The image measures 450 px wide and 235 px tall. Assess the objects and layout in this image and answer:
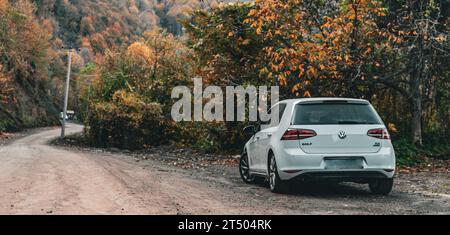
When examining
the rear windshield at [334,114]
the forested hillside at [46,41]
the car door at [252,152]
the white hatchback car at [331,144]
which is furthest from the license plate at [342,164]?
the forested hillside at [46,41]

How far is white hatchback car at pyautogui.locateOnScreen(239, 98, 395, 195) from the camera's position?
898cm

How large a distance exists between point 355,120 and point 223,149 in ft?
51.6

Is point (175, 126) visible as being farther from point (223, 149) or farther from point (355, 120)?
point (355, 120)

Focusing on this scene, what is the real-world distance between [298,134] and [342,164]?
89 centimetres

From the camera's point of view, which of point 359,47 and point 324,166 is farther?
point 359,47

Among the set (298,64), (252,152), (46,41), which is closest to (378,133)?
(252,152)

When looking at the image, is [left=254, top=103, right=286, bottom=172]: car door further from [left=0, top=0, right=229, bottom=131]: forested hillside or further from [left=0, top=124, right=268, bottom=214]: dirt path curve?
[left=0, top=0, right=229, bottom=131]: forested hillside

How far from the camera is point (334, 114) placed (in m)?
9.34

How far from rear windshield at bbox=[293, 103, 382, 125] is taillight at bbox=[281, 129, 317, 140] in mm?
175

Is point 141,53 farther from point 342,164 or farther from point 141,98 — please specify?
point 342,164

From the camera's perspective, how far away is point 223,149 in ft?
81.4

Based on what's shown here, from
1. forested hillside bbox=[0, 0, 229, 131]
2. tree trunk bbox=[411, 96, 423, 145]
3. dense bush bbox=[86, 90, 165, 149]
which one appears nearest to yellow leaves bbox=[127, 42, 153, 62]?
forested hillside bbox=[0, 0, 229, 131]

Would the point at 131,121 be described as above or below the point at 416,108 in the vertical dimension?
below
